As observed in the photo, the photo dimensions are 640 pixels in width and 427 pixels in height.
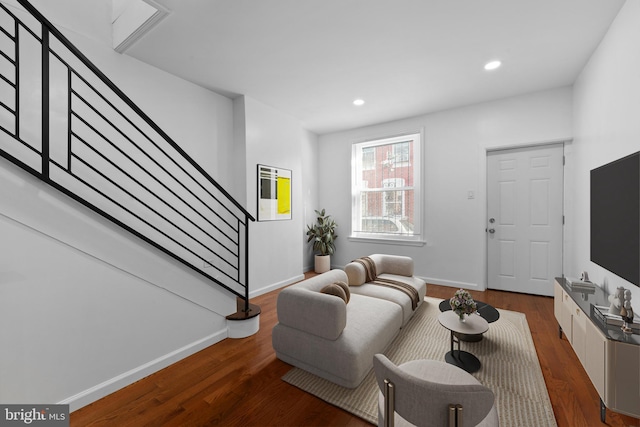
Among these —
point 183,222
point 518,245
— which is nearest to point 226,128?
point 183,222

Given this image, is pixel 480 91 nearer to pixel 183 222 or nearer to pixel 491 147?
pixel 491 147

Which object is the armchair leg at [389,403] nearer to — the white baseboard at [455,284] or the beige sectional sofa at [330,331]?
the beige sectional sofa at [330,331]

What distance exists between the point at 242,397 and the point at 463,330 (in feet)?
5.56

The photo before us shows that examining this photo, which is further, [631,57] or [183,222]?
[183,222]

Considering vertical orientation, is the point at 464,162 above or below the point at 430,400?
above

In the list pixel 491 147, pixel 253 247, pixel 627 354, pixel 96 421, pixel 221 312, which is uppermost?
pixel 491 147

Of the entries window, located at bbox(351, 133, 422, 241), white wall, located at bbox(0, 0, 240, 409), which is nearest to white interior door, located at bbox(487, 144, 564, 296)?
window, located at bbox(351, 133, 422, 241)

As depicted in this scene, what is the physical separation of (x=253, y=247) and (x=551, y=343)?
3.48 m

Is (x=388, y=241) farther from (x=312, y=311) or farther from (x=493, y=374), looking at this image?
(x=312, y=311)

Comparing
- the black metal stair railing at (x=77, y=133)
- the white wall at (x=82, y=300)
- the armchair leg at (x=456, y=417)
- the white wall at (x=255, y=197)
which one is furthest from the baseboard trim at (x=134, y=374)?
the armchair leg at (x=456, y=417)

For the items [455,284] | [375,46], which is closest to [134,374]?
[375,46]

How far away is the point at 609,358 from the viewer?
1536mm

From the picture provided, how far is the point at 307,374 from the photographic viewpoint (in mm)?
2105

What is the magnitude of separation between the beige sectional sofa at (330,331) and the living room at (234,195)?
858 millimetres
